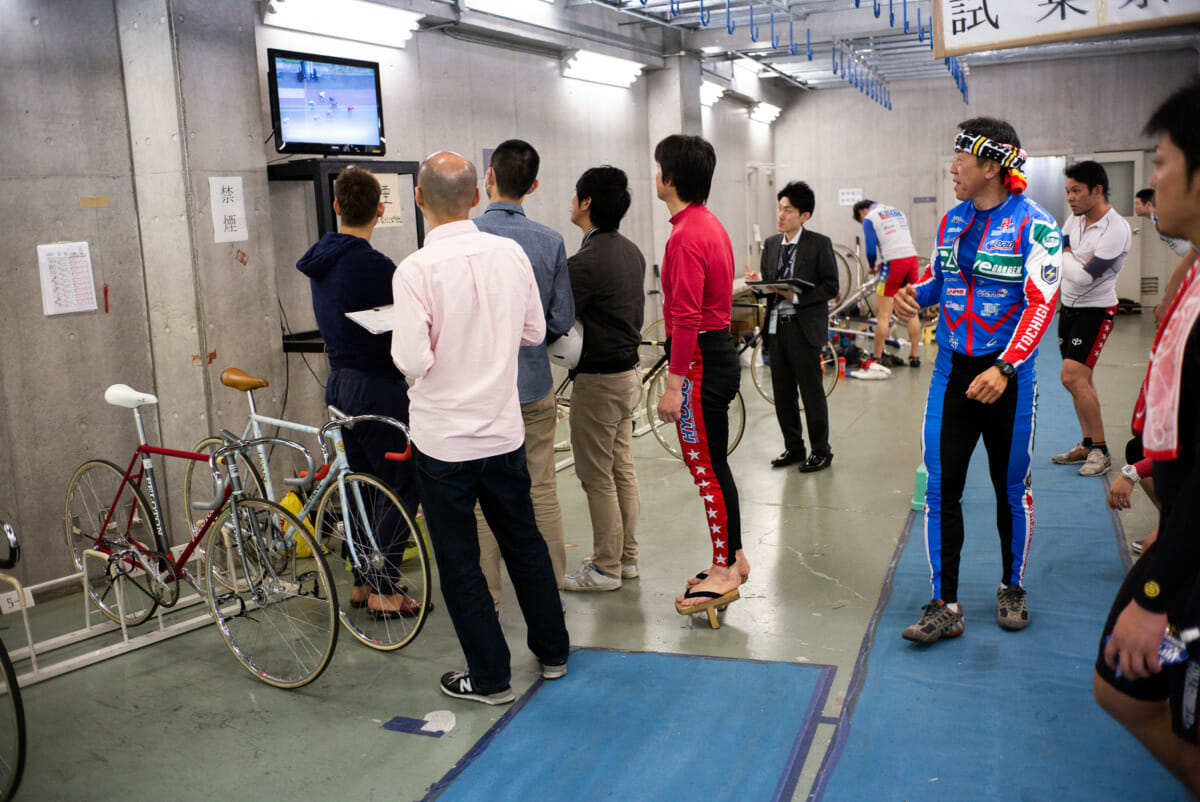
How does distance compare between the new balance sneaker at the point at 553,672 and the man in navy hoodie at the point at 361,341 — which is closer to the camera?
the new balance sneaker at the point at 553,672

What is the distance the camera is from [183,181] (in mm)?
4500

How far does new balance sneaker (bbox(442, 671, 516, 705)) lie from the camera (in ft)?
10.3

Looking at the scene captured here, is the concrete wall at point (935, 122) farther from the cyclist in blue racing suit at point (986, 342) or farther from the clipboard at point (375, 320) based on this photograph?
the clipboard at point (375, 320)

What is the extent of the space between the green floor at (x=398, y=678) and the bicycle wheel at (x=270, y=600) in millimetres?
95

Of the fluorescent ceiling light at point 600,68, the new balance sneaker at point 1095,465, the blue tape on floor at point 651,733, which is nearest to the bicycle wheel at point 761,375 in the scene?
the new balance sneaker at point 1095,465

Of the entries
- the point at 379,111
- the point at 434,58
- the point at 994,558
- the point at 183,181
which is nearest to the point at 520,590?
the point at 994,558

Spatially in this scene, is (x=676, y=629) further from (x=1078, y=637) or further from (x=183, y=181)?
(x=183, y=181)

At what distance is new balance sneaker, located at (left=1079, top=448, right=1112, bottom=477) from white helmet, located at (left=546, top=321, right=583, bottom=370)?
3.30 metres

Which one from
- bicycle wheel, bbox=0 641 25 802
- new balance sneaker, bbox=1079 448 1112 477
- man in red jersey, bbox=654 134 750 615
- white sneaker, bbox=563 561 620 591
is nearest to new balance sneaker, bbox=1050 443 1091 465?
new balance sneaker, bbox=1079 448 1112 477

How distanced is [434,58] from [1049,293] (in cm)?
507

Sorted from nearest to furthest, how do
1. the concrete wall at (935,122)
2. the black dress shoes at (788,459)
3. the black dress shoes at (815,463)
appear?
1. the black dress shoes at (815,463)
2. the black dress shoes at (788,459)
3. the concrete wall at (935,122)

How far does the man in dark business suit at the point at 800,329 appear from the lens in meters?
5.83

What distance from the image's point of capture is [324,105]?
5.17 meters

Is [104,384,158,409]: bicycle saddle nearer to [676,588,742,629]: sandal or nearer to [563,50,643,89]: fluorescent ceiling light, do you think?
[676,588,742,629]: sandal
